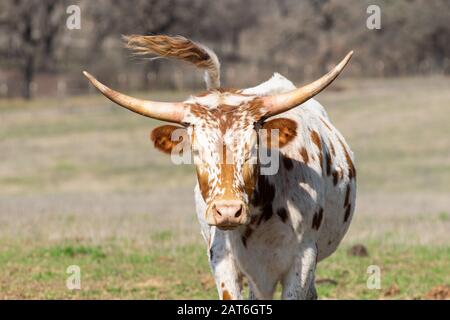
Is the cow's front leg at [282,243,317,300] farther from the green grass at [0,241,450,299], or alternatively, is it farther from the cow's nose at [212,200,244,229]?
the green grass at [0,241,450,299]

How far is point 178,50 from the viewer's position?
8.77m

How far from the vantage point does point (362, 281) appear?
1223cm

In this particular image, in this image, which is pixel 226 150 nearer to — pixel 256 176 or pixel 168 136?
pixel 256 176

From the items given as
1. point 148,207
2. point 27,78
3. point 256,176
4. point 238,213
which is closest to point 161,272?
point 256,176

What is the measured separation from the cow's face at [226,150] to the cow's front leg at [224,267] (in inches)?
35.5

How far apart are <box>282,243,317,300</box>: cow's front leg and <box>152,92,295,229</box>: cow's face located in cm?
93

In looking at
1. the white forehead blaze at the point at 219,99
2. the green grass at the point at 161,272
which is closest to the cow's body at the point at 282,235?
the white forehead blaze at the point at 219,99

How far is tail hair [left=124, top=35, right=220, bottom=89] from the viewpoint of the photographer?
28.4 ft

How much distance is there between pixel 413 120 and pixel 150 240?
3310 centimetres

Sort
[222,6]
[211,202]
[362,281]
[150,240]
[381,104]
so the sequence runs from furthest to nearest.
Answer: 1. [222,6]
2. [381,104]
3. [150,240]
4. [362,281]
5. [211,202]

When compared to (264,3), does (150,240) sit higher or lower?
lower

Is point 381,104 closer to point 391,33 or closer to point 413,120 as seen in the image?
point 413,120
